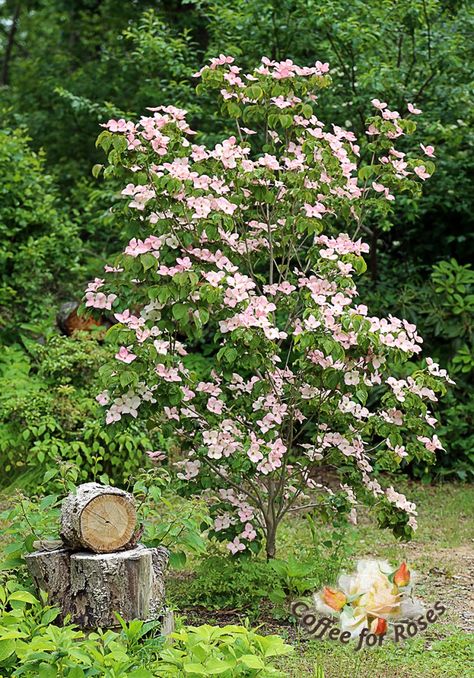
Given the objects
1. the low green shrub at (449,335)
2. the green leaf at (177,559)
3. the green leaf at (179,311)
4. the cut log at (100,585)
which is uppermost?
the green leaf at (179,311)

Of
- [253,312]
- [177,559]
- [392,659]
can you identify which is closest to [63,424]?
[177,559]

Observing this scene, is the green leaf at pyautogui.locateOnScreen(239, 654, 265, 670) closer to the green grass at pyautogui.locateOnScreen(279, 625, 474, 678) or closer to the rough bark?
the green grass at pyautogui.locateOnScreen(279, 625, 474, 678)

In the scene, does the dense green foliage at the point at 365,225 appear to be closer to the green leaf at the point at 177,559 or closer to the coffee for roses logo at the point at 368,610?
the green leaf at the point at 177,559

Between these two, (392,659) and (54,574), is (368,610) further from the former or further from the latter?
(54,574)

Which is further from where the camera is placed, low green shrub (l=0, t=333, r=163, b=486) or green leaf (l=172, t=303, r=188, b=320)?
low green shrub (l=0, t=333, r=163, b=486)

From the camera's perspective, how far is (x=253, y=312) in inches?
161

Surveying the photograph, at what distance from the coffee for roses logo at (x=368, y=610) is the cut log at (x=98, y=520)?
2.62 feet

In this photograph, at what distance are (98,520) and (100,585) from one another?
229mm

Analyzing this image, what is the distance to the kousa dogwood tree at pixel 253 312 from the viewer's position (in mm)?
4086

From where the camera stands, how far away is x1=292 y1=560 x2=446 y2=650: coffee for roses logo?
3.53m

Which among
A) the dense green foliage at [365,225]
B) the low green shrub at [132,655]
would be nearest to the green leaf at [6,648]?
the low green shrub at [132,655]

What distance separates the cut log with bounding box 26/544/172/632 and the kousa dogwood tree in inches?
29.1

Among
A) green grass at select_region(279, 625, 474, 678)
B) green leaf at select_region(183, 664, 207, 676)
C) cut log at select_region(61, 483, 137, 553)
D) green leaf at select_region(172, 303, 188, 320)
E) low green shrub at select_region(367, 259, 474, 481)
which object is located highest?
green leaf at select_region(172, 303, 188, 320)

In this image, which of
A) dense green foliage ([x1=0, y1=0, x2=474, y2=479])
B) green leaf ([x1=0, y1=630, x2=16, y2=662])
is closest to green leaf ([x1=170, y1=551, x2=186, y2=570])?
green leaf ([x1=0, y1=630, x2=16, y2=662])
